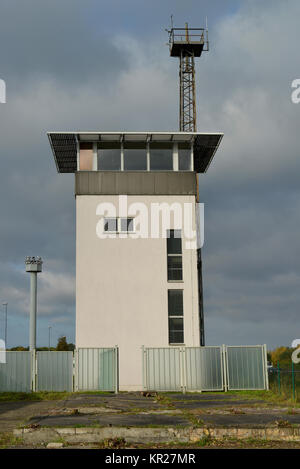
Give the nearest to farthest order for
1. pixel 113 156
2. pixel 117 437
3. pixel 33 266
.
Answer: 1. pixel 117 437
2. pixel 113 156
3. pixel 33 266

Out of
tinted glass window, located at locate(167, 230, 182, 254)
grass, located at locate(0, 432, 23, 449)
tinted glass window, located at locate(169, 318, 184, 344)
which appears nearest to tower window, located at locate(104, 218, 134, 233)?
tinted glass window, located at locate(167, 230, 182, 254)

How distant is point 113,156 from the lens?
29.5 meters

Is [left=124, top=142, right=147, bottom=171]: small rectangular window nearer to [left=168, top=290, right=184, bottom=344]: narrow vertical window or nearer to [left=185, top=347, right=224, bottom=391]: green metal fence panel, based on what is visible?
[left=168, top=290, right=184, bottom=344]: narrow vertical window

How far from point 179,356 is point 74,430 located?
14.5 meters

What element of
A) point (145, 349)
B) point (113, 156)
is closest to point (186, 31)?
point (113, 156)

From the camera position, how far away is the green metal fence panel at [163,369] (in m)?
A: 24.9

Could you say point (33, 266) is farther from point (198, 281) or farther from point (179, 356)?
point (179, 356)

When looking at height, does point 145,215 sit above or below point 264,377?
above

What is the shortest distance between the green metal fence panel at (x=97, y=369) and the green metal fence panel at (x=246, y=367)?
509cm

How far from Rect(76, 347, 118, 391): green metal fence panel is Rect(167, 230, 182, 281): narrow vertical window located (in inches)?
204

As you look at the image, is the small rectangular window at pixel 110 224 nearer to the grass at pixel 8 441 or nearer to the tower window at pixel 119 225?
the tower window at pixel 119 225

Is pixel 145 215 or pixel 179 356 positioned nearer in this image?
pixel 179 356

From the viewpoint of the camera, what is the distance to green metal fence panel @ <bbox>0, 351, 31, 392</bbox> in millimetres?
25469

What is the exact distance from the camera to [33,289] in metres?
56.7
